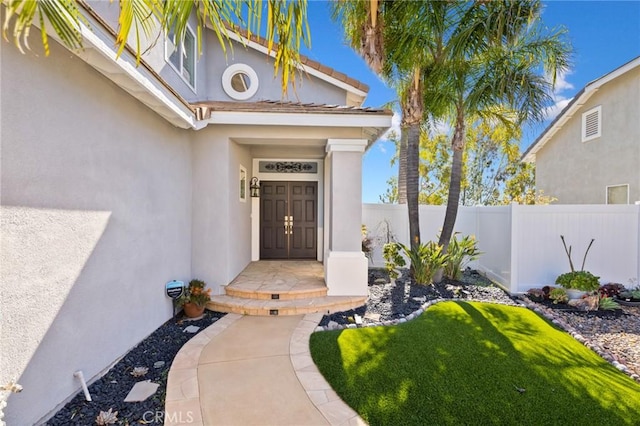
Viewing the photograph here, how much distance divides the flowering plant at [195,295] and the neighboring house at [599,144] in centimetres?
1429

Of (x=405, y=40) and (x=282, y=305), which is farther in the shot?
(x=405, y=40)

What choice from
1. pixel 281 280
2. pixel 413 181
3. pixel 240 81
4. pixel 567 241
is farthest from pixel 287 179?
pixel 567 241

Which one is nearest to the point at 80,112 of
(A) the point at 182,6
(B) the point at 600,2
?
(A) the point at 182,6

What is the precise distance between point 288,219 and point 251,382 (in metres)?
6.36

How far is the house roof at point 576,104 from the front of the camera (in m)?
10.3

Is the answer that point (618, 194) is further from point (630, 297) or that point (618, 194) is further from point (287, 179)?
point (287, 179)

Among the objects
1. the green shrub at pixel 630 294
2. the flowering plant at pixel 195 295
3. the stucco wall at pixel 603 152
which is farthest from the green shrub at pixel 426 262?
the stucco wall at pixel 603 152

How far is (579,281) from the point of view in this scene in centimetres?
663

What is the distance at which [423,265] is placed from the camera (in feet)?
24.7

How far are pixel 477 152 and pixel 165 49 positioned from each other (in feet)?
61.8

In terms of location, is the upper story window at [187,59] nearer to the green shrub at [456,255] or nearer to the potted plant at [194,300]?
the potted plant at [194,300]

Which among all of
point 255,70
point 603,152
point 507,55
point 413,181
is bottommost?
point 413,181

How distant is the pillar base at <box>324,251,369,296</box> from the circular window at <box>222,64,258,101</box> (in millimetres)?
5834

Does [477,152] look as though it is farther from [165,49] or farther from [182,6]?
[182,6]
